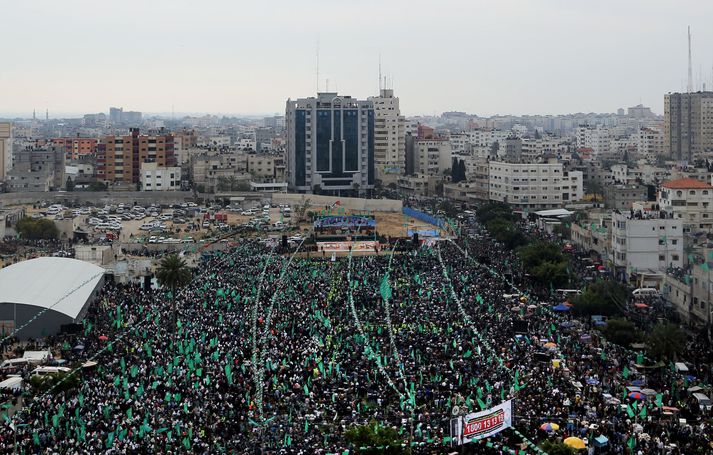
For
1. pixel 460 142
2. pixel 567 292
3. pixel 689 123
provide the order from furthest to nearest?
1. pixel 460 142
2. pixel 689 123
3. pixel 567 292

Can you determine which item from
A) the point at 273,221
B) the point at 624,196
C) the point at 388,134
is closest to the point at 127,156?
the point at 273,221

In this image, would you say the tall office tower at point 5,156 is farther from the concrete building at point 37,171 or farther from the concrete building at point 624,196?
the concrete building at point 624,196

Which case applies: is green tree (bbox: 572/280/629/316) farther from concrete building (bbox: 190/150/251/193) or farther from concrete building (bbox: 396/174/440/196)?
concrete building (bbox: 396/174/440/196)

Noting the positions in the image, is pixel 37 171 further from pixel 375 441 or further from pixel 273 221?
pixel 375 441

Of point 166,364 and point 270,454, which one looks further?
point 166,364

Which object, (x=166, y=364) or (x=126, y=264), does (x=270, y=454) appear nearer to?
(x=166, y=364)

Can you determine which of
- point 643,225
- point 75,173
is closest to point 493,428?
point 643,225
